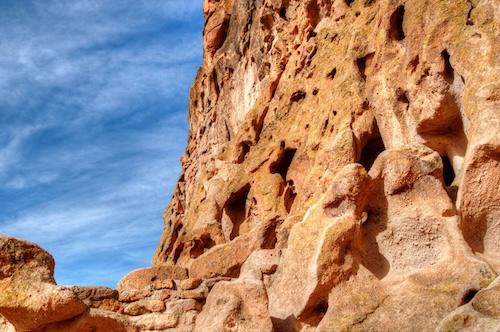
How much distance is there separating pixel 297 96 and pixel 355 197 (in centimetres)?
911

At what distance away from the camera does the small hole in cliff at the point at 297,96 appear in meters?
15.7

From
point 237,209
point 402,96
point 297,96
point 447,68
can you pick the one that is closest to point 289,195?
point 237,209

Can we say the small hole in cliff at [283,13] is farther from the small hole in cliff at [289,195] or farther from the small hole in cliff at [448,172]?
the small hole in cliff at [448,172]

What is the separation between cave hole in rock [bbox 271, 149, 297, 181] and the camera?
600 inches

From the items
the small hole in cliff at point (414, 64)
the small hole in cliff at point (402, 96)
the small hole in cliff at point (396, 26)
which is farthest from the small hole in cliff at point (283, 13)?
the small hole in cliff at point (414, 64)

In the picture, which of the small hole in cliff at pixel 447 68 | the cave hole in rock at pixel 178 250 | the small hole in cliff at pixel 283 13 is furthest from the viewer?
the small hole in cliff at pixel 283 13

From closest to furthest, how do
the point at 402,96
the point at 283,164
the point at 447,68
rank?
the point at 447,68
the point at 402,96
the point at 283,164

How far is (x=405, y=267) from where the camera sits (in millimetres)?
6723

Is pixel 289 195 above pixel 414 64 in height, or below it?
below

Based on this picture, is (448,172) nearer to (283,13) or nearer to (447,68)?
(447,68)

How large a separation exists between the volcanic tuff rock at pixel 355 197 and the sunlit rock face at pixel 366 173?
0.08ft

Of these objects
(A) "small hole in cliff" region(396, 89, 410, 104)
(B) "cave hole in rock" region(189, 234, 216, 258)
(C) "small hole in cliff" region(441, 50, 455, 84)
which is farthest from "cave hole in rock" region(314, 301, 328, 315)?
(B) "cave hole in rock" region(189, 234, 216, 258)

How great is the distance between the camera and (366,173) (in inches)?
287

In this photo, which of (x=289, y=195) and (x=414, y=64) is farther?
(x=289, y=195)
